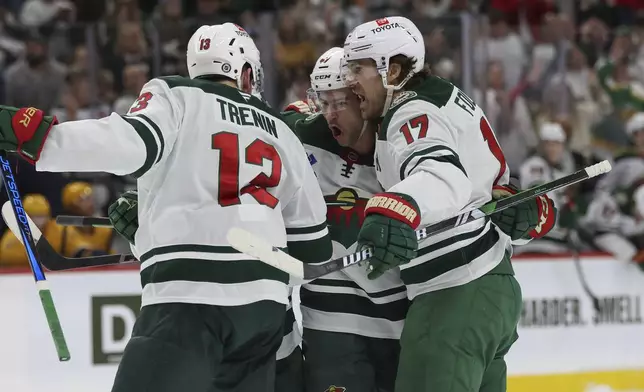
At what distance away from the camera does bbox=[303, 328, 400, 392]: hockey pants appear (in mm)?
3252

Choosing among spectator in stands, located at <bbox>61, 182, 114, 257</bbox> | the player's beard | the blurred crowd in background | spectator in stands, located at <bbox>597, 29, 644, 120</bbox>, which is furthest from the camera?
spectator in stands, located at <bbox>597, 29, 644, 120</bbox>

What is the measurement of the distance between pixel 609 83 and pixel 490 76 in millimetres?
1001

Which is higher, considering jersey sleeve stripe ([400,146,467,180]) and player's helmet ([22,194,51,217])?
player's helmet ([22,194,51,217])

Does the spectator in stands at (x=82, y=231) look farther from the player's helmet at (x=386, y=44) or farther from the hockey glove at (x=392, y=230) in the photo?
the hockey glove at (x=392, y=230)

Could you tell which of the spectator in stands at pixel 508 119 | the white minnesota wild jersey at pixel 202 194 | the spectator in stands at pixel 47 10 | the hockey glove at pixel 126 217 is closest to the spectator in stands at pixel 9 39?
the spectator in stands at pixel 47 10

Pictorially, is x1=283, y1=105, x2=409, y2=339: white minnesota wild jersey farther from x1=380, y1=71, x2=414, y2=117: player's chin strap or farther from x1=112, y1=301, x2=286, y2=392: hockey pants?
x1=112, y1=301, x2=286, y2=392: hockey pants

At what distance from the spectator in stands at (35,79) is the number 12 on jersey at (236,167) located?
3423mm

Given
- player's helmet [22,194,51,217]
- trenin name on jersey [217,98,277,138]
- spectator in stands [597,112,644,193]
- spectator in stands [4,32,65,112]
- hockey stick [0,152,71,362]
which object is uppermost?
spectator in stands [4,32,65,112]

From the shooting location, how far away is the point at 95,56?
5938mm

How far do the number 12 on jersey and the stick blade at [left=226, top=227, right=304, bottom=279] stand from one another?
0.13 metres

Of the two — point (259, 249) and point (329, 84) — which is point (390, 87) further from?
point (259, 249)

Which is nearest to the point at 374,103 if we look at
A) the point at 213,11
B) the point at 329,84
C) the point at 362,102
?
the point at 362,102

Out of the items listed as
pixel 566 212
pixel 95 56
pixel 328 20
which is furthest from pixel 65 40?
pixel 566 212

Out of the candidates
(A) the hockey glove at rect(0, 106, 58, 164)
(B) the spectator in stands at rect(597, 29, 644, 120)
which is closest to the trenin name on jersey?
(A) the hockey glove at rect(0, 106, 58, 164)
